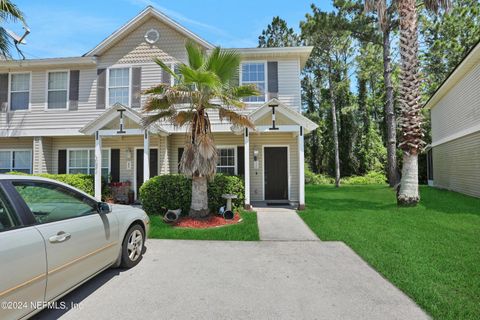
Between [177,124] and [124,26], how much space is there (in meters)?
6.84

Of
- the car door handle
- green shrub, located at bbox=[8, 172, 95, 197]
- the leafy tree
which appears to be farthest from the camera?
the leafy tree

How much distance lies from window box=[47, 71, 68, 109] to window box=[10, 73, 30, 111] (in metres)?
1.05

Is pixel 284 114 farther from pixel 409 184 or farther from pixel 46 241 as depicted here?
pixel 46 241

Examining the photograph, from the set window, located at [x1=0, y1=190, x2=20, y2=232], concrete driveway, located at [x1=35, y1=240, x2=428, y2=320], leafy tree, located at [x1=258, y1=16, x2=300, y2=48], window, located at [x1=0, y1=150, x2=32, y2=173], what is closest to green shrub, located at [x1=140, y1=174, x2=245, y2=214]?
concrete driveway, located at [x1=35, y1=240, x2=428, y2=320]

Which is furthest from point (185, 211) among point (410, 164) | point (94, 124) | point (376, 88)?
point (376, 88)

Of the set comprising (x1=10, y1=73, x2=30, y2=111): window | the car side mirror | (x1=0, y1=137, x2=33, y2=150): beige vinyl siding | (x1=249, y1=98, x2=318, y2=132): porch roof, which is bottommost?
the car side mirror

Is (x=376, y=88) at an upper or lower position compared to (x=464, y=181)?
upper

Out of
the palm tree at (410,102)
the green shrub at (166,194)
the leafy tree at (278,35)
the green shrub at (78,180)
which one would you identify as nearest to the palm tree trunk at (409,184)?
the palm tree at (410,102)

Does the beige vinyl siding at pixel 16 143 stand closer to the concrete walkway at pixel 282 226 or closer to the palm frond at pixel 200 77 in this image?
the palm frond at pixel 200 77

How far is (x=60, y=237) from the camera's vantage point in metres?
2.86

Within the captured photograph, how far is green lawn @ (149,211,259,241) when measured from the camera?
6.30 m

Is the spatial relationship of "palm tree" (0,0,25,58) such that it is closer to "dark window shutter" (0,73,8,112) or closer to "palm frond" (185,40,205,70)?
"dark window shutter" (0,73,8,112)

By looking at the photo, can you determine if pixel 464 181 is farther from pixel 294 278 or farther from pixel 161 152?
pixel 161 152

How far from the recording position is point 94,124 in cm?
1001
